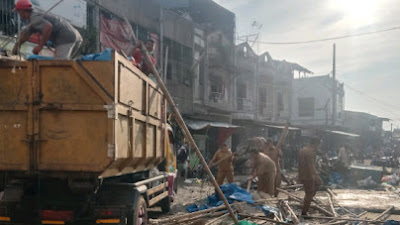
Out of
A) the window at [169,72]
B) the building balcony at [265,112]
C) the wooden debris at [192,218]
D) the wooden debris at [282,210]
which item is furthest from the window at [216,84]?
the wooden debris at [192,218]

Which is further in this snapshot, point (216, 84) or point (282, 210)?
point (216, 84)

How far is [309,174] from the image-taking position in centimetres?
838

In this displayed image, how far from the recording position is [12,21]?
1158 cm

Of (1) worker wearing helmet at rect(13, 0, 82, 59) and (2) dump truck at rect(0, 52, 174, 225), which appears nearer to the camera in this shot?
(2) dump truck at rect(0, 52, 174, 225)

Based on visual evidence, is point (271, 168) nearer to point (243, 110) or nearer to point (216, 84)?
point (216, 84)

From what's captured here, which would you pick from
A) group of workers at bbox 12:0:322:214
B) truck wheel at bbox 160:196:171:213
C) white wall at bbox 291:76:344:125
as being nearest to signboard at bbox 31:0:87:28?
group of workers at bbox 12:0:322:214

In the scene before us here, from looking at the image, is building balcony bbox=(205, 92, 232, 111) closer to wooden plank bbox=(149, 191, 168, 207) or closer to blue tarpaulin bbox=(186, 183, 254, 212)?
blue tarpaulin bbox=(186, 183, 254, 212)

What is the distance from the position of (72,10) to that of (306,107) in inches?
1330

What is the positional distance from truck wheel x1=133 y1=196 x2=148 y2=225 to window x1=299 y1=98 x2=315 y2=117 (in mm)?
38835

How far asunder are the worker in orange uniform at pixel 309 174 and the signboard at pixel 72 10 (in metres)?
9.75

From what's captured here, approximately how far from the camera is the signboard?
504 inches

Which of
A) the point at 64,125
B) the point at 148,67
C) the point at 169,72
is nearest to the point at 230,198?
the point at 148,67

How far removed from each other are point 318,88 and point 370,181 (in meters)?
26.9

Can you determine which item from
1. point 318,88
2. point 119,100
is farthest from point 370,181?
point 318,88
